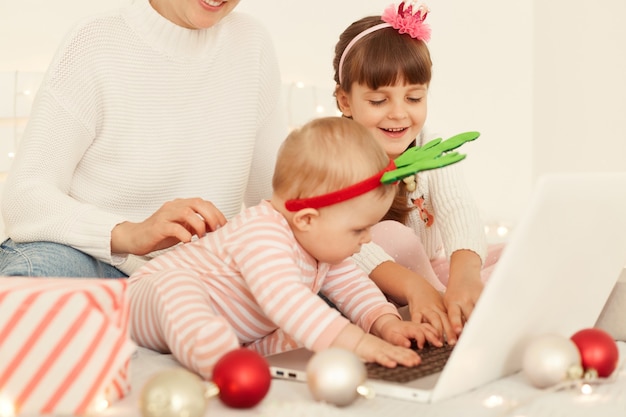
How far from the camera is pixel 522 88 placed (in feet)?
11.2

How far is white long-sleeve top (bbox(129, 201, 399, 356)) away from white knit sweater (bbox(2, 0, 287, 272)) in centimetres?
27

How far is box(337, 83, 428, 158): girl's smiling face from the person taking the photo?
1.78 meters

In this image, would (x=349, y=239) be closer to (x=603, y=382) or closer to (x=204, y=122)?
(x=603, y=382)

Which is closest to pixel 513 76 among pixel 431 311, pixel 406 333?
pixel 431 311

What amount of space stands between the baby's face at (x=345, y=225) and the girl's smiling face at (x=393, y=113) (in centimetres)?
63

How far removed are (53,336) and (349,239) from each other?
1.55ft

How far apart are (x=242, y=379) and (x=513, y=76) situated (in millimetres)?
2818

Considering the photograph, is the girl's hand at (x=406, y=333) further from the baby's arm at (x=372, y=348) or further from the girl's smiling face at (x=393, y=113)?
the girl's smiling face at (x=393, y=113)

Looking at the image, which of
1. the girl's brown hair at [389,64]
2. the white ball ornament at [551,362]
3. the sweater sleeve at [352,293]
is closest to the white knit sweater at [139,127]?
the girl's brown hair at [389,64]

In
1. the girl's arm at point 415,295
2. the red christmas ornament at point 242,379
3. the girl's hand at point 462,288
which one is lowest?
the girl's arm at point 415,295

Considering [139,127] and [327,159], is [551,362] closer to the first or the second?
[327,159]

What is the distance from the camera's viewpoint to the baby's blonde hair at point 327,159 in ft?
3.70

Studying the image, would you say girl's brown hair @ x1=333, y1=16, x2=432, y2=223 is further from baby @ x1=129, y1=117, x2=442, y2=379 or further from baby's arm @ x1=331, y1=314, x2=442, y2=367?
baby's arm @ x1=331, y1=314, x2=442, y2=367

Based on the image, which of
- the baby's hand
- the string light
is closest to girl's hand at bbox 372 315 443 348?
the baby's hand
